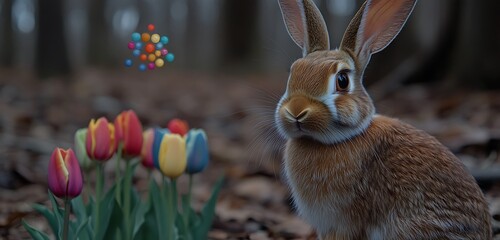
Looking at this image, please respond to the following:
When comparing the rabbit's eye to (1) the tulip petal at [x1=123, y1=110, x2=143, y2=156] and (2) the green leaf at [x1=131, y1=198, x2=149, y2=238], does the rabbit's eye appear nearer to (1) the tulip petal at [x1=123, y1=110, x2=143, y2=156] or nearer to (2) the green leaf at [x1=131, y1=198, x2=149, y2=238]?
(1) the tulip petal at [x1=123, y1=110, x2=143, y2=156]

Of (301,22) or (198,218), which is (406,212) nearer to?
(301,22)

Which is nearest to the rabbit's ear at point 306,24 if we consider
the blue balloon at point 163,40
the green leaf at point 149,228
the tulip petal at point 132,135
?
the blue balloon at point 163,40

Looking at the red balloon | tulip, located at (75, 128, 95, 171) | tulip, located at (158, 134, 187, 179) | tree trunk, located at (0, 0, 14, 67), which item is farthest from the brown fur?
tree trunk, located at (0, 0, 14, 67)

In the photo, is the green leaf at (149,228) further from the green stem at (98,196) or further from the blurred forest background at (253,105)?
the blurred forest background at (253,105)

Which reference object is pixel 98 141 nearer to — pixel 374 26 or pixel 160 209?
pixel 160 209

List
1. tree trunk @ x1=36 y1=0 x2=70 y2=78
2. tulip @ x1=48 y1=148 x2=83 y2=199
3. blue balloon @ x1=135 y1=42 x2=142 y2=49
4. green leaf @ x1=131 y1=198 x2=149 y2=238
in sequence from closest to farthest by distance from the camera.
A: tulip @ x1=48 y1=148 x2=83 y2=199 < blue balloon @ x1=135 y1=42 x2=142 y2=49 < green leaf @ x1=131 y1=198 x2=149 y2=238 < tree trunk @ x1=36 y1=0 x2=70 y2=78

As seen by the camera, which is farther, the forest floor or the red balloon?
the forest floor

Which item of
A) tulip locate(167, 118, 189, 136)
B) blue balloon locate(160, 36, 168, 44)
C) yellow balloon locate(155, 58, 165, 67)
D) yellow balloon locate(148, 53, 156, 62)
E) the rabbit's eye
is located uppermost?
blue balloon locate(160, 36, 168, 44)
